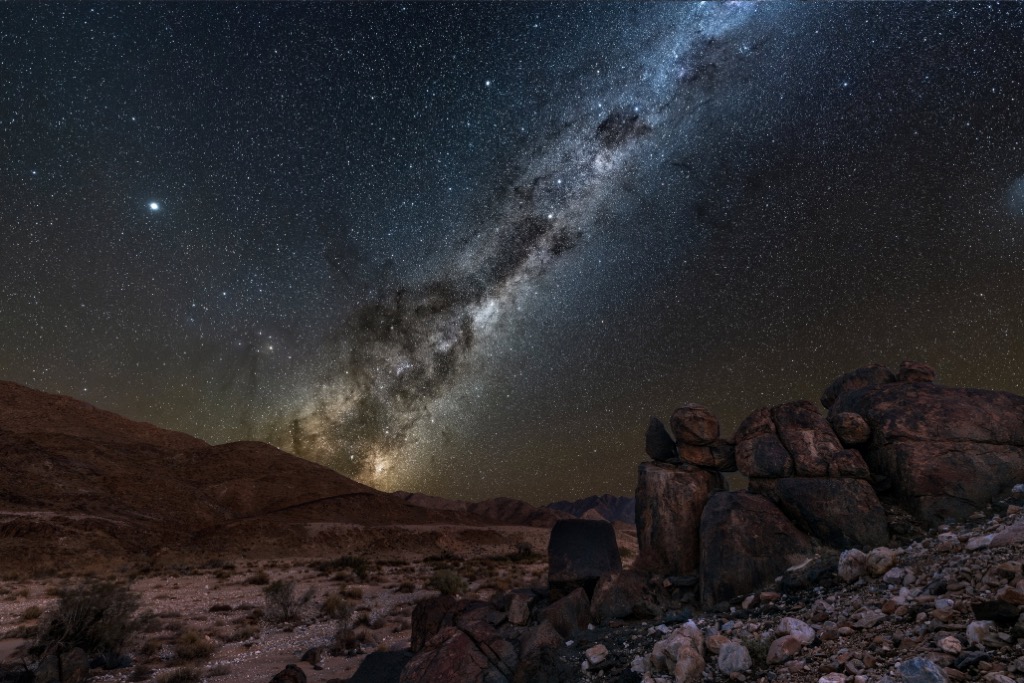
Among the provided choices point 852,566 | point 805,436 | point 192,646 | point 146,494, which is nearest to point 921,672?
point 852,566

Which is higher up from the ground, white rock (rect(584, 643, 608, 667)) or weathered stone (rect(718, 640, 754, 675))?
weathered stone (rect(718, 640, 754, 675))

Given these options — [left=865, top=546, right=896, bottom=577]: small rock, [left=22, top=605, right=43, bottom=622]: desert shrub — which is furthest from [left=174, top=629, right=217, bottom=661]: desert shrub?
[left=865, top=546, right=896, bottom=577]: small rock

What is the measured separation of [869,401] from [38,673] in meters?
20.7

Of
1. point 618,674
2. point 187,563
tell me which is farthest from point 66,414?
point 618,674

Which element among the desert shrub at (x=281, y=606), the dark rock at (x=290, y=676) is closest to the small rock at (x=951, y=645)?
the dark rock at (x=290, y=676)

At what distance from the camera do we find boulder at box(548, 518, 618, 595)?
1430 cm

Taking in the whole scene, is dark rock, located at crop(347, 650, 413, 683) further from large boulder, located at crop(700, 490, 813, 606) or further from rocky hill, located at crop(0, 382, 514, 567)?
rocky hill, located at crop(0, 382, 514, 567)

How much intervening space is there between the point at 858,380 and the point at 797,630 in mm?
12340

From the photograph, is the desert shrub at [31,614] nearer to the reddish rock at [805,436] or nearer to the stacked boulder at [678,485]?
the stacked boulder at [678,485]

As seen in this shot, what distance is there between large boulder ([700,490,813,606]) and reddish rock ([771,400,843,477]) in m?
1.65

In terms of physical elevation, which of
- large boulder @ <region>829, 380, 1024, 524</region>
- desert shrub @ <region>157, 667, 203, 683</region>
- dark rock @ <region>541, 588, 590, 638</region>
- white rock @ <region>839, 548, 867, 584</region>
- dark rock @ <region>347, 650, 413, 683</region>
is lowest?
dark rock @ <region>347, 650, 413, 683</region>

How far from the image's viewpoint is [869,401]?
14.9 meters

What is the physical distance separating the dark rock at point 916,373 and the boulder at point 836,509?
4912 mm

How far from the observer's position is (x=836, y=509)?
12516 mm
